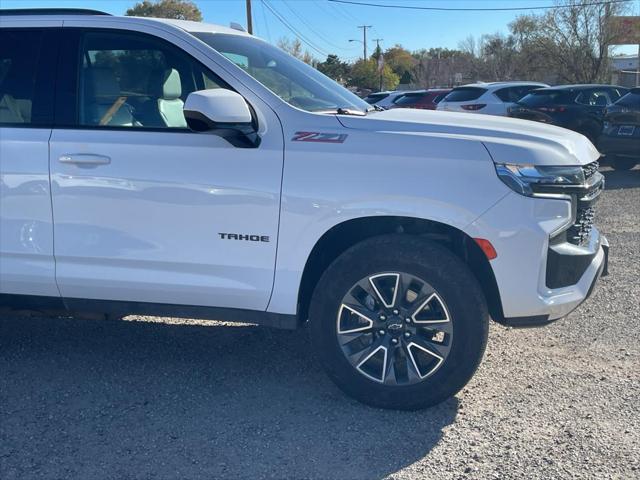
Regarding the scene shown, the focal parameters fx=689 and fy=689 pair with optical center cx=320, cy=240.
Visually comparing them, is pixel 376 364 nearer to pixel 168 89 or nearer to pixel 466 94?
pixel 168 89

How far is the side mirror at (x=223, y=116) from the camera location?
11.6 feet

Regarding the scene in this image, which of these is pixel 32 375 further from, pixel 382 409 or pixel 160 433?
pixel 382 409

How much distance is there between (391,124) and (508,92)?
43.9 ft

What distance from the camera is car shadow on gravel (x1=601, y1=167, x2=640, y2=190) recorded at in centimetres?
1138

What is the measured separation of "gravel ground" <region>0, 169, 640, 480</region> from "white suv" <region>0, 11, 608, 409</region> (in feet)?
1.12

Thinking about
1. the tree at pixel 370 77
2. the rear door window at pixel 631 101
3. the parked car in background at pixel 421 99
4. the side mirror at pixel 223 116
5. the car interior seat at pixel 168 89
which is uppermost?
the tree at pixel 370 77

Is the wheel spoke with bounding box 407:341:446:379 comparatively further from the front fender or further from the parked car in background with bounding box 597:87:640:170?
the parked car in background with bounding box 597:87:640:170

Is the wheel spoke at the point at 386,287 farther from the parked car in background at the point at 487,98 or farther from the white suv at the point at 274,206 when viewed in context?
the parked car in background at the point at 487,98

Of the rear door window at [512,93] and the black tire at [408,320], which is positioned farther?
the rear door window at [512,93]

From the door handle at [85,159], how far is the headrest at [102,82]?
44cm

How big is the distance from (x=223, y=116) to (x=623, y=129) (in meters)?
10.1

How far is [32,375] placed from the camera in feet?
14.2

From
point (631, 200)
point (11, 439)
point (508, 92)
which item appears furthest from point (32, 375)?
point (508, 92)

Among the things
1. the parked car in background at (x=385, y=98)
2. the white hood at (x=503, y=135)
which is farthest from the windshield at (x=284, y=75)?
the parked car in background at (x=385, y=98)
